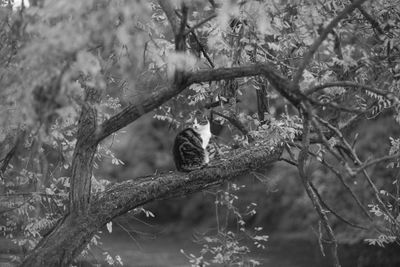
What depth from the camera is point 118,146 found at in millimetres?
19859

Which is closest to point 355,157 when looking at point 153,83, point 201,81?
point 201,81

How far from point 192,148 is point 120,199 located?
1.62 meters

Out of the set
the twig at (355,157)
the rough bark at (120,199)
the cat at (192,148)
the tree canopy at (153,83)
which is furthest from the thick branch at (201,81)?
the cat at (192,148)

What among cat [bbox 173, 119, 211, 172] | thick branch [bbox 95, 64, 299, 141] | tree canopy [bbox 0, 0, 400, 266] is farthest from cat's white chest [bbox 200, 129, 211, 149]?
thick branch [bbox 95, 64, 299, 141]

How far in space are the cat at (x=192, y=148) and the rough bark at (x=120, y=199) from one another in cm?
24

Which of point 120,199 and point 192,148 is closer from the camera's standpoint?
point 120,199

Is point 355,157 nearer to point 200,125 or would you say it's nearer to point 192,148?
point 192,148

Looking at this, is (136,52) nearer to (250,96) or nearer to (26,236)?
(26,236)

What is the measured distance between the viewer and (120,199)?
17.6 ft

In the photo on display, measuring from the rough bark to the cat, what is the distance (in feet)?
0.80

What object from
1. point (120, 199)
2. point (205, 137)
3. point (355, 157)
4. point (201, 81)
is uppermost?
point (205, 137)

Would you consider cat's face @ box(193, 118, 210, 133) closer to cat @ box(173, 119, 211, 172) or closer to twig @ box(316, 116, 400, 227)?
cat @ box(173, 119, 211, 172)

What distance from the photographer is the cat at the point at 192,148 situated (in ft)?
21.3

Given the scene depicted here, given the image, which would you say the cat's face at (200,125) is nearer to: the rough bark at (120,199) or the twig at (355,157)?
the rough bark at (120,199)
